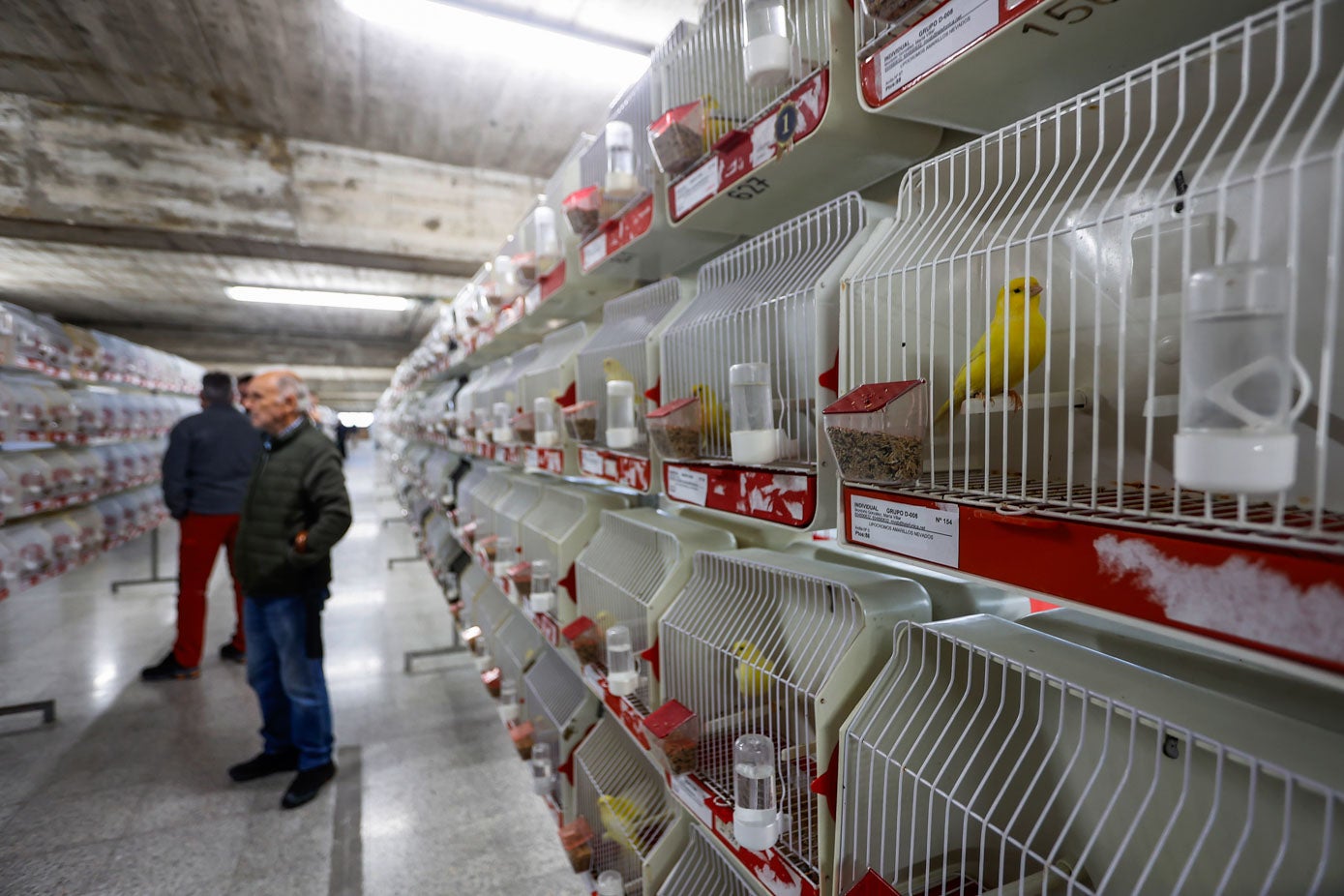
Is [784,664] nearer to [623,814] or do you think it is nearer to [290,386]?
[623,814]

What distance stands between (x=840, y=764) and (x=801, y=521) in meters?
0.31

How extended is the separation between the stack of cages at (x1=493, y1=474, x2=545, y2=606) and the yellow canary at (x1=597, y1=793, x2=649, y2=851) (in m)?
0.72

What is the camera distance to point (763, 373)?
3.41ft

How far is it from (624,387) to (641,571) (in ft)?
1.45

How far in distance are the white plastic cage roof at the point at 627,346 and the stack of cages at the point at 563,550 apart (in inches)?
12.9

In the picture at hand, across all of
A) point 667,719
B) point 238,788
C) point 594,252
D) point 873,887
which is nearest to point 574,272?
point 594,252

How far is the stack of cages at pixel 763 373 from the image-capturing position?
0.90m

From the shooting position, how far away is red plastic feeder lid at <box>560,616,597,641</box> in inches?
67.5

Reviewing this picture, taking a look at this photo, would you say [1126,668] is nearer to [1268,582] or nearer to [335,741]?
[1268,582]

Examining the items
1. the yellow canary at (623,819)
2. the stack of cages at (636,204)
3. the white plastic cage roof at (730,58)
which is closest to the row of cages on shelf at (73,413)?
the stack of cages at (636,204)

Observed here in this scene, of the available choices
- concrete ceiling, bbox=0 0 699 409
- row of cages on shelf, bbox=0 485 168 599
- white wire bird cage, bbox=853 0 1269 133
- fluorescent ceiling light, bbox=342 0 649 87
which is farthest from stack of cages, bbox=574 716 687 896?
row of cages on shelf, bbox=0 485 168 599

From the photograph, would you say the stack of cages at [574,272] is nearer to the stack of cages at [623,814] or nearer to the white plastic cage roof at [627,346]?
the white plastic cage roof at [627,346]

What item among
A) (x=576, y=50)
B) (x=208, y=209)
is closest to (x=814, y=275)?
(x=576, y=50)

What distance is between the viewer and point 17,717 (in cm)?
338
